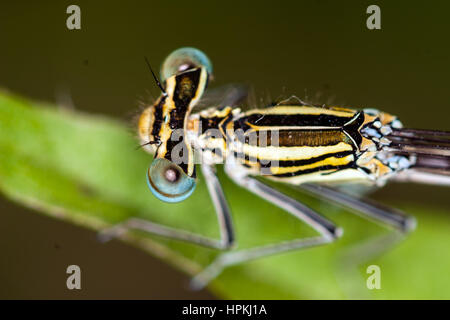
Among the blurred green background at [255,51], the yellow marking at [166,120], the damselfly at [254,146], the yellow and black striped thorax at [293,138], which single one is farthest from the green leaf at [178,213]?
the blurred green background at [255,51]

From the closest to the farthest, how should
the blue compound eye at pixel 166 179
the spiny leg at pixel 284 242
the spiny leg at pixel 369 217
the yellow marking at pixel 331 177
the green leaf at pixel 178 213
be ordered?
the green leaf at pixel 178 213 → the blue compound eye at pixel 166 179 → the yellow marking at pixel 331 177 → the spiny leg at pixel 284 242 → the spiny leg at pixel 369 217

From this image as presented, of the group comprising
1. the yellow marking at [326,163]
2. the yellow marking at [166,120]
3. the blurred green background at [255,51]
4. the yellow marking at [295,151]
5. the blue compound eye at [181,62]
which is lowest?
the yellow marking at [326,163]

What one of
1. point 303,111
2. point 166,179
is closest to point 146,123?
point 166,179

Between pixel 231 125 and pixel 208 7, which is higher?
pixel 208 7

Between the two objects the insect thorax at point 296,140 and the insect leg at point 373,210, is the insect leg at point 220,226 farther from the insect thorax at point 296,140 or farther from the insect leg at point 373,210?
the insect leg at point 373,210

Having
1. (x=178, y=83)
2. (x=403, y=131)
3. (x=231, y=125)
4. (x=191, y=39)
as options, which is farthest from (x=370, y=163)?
(x=191, y=39)
